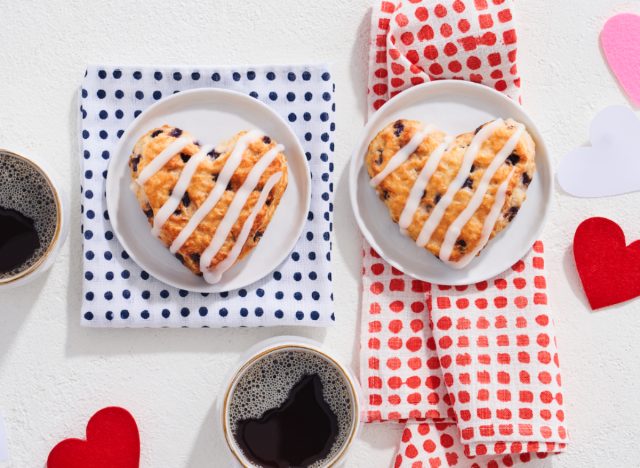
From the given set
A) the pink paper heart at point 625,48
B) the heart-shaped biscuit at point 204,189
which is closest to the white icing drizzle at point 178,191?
the heart-shaped biscuit at point 204,189

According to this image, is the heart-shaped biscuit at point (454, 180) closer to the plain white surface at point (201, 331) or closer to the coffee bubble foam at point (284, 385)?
the plain white surface at point (201, 331)

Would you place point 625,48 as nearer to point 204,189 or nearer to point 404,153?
point 404,153

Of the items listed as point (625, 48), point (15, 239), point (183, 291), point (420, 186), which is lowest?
point (183, 291)

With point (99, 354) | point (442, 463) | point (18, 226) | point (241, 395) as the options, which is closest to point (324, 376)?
point (241, 395)

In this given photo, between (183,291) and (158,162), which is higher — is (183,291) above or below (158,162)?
below

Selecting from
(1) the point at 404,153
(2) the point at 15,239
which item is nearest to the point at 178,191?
(2) the point at 15,239

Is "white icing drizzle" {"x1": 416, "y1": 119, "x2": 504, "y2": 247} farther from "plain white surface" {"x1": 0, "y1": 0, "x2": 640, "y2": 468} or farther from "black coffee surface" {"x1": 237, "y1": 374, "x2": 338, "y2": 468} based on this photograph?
"black coffee surface" {"x1": 237, "y1": 374, "x2": 338, "y2": 468}

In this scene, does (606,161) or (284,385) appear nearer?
(284,385)
